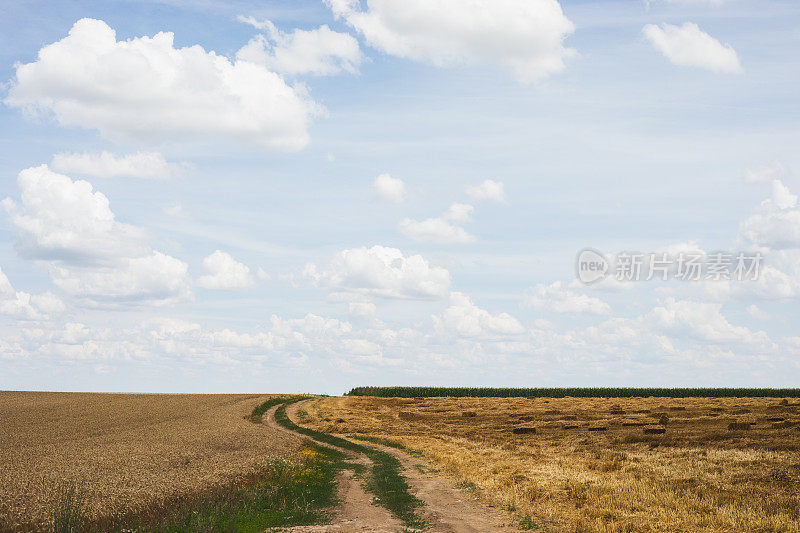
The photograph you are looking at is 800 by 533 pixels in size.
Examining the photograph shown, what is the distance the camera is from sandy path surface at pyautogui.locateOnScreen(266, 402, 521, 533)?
60.7 feet

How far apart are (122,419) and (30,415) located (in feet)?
38.8

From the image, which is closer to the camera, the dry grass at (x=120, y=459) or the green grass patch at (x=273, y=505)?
the green grass patch at (x=273, y=505)

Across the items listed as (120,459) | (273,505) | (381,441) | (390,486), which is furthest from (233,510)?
(381,441)

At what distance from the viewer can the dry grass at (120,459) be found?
63.5ft

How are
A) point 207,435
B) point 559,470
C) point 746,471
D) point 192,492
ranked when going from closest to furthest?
point 192,492 < point 746,471 < point 559,470 < point 207,435

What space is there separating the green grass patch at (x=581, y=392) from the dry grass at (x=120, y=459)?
60111mm

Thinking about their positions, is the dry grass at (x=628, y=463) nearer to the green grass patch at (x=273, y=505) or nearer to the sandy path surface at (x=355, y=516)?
the sandy path surface at (x=355, y=516)

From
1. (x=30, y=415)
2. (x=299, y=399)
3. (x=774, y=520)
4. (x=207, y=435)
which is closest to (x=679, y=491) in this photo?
(x=774, y=520)

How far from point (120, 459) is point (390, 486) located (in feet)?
47.6

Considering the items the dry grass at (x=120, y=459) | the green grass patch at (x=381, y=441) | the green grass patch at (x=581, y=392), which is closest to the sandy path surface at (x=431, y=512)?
the dry grass at (x=120, y=459)

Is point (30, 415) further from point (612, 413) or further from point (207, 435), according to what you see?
point (612, 413)

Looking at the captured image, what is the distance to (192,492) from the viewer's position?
21.2 metres

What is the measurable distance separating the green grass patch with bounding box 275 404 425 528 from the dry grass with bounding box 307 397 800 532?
285 centimetres

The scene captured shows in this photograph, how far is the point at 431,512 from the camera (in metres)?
20.8
